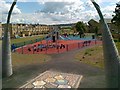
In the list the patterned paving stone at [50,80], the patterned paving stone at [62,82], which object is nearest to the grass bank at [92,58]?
the patterned paving stone at [62,82]

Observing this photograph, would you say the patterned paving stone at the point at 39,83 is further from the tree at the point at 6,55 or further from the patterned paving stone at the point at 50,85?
the tree at the point at 6,55

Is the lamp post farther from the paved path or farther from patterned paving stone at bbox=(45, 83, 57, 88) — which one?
patterned paving stone at bbox=(45, 83, 57, 88)

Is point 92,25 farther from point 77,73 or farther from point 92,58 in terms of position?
point 77,73

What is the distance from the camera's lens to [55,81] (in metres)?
12.9

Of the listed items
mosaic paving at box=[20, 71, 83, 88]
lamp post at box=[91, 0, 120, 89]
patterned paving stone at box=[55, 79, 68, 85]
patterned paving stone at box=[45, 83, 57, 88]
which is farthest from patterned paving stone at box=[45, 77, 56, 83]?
lamp post at box=[91, 0, 120, 89]

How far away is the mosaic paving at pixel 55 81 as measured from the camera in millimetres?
12016

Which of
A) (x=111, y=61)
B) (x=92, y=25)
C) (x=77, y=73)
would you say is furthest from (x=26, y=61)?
(x=92, y=25)

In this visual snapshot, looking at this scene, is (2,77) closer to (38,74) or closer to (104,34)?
(38,74)

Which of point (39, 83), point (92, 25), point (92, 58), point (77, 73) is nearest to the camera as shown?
point (39, 83)

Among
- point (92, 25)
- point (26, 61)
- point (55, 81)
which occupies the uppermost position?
point (92, 25)

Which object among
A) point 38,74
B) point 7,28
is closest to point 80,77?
point 38,74

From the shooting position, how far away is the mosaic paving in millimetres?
12016

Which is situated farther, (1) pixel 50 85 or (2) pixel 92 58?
(2) pixel 92 58

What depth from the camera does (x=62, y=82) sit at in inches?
497
